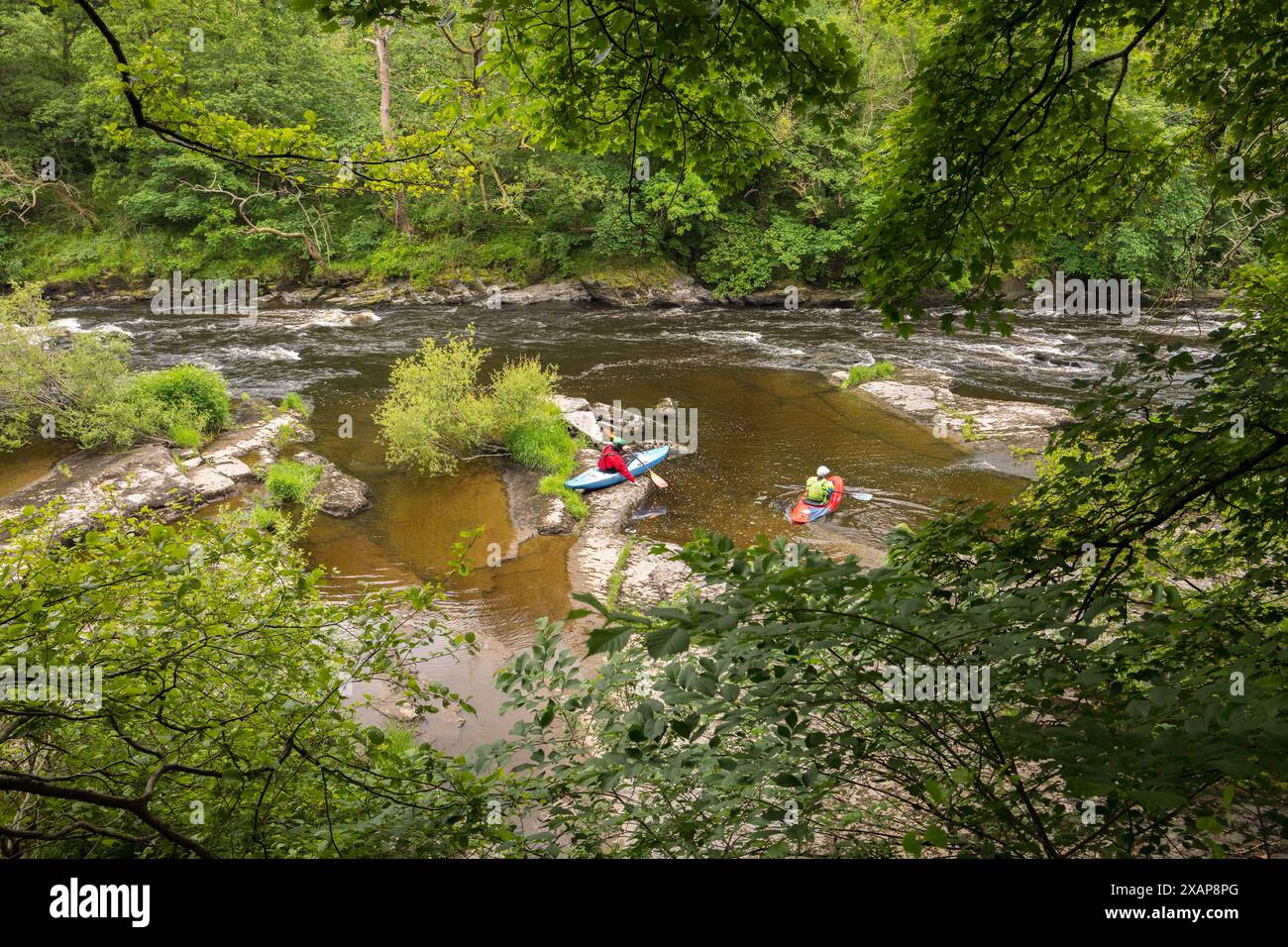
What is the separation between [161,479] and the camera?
10352 millimetres

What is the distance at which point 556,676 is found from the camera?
3004 mm

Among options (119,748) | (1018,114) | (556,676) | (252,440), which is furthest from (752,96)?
(252,440)

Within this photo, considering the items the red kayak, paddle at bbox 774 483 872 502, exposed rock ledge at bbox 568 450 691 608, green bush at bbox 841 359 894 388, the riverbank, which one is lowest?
exposed rock ledge at bbox 568 450 691 608

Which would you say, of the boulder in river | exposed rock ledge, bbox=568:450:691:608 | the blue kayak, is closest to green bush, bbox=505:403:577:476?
the blue kayak

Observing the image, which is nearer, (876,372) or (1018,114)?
(1018,114)

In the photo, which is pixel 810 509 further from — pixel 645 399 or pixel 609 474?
pixel 645 399

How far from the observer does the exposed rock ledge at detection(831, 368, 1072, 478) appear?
12.6 metres

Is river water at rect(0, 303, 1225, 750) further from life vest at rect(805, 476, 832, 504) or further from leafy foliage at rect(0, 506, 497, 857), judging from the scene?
leafy foliage at rect(0, 506, 497, 857)

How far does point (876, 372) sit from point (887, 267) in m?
14.3

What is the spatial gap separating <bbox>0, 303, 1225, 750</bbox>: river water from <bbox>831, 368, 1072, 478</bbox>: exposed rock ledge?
49 centimetres

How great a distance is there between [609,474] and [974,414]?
8.51 metres

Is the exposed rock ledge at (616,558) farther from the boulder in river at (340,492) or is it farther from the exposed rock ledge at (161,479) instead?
the exposed rock ledge at (161,479)

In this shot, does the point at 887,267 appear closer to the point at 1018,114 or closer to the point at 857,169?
the point at 1018,114

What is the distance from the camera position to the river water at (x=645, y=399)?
9.34 meters
